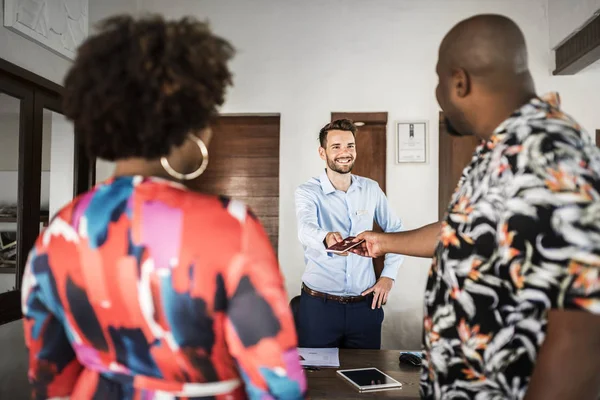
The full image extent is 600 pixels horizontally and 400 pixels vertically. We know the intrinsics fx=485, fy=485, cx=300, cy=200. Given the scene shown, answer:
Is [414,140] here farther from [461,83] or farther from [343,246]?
[461,83]

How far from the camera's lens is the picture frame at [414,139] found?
159 inches

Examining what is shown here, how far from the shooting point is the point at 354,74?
4.10 m

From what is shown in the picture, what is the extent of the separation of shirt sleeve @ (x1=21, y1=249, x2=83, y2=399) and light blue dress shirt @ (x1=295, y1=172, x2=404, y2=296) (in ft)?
6.50

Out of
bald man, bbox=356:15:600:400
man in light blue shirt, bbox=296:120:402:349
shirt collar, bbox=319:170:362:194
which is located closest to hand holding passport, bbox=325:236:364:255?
man in light blue shirt, bbox=296:120:402:349

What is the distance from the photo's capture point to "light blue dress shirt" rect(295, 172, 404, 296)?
3.10 meters

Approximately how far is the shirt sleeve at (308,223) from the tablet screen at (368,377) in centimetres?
97

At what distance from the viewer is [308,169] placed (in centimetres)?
411

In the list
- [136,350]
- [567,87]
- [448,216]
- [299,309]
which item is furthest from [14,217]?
[567,87]

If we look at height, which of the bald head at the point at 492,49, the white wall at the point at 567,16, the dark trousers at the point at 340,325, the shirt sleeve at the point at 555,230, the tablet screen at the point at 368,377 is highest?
the white wall at the point at 567,16

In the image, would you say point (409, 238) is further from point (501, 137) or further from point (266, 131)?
point (266, 131)

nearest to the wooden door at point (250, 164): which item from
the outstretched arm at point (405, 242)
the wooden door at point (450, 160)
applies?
the wooden door at point (450, 160)

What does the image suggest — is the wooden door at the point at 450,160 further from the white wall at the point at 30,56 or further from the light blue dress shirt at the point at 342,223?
the white wall at the point at 30,56

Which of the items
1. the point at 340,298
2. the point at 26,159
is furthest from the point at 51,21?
the point at 340,298

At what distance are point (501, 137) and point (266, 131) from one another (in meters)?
3.36
